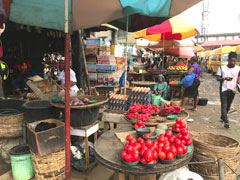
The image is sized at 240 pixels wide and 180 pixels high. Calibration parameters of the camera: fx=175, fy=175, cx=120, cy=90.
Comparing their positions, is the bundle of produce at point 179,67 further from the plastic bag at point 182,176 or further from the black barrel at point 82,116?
the plastic bag at point 182,176

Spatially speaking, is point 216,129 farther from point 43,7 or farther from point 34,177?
point 43,7

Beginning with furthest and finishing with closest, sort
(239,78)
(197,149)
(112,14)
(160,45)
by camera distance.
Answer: (160,45)
(239,78)
(197,149)
(112,14)

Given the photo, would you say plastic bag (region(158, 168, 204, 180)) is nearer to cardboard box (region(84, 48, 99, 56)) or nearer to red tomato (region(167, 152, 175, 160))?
red tomato (region(167, 152, 175, 160))

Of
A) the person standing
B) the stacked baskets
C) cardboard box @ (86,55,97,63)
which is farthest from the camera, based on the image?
cardboard box @ (86,55,97,63)

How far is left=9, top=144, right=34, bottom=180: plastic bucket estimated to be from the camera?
9.68 ft

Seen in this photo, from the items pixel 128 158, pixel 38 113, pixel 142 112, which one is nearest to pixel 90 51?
pixel 38 113

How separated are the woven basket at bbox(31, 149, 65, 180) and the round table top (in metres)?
0.98

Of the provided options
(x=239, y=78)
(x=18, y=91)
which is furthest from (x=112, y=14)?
(x=18, y=91)

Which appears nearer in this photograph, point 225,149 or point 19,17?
point 19,17

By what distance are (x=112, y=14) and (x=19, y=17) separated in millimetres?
1217

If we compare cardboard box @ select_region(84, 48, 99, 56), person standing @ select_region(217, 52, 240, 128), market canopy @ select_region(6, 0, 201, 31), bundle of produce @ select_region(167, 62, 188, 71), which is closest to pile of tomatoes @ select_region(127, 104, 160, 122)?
market canopy @ select_region(6, 0, 201, 31)

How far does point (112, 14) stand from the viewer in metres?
2.19

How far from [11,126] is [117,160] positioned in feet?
8.48

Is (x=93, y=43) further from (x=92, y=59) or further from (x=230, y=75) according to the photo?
(x=230, y=75)
